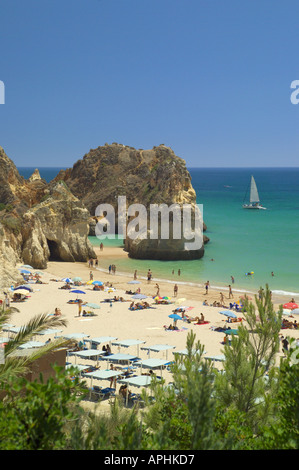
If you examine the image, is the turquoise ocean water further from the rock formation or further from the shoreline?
the rock formation

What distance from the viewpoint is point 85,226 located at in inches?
1652

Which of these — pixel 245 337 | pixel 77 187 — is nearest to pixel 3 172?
pixel 77 187

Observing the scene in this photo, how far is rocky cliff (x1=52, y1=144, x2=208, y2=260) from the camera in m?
45.6

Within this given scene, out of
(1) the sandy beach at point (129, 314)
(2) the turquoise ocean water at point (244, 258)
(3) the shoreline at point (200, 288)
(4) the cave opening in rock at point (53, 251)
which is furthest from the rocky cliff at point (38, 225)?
(2) the turquoise ocean water at point (244, 258)

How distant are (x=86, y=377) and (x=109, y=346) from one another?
2658 millimetres

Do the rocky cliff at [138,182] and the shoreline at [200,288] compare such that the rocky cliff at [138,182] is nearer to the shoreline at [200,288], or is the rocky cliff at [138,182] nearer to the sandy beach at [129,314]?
the shoreline at [200,288]

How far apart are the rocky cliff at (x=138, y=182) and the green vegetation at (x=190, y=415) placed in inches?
1395

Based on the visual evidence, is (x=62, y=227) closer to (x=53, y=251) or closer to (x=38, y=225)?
(x=53, y=251)

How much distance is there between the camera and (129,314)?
24.4 m

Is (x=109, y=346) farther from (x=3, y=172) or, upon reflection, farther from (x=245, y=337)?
(x=3, y=172)

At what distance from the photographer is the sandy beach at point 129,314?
65.8ft

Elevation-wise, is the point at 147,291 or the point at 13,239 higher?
the point at 13,239

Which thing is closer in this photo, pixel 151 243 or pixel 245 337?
pixel 245 337

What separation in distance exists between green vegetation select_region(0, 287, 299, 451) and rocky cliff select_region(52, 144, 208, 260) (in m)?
35.4
